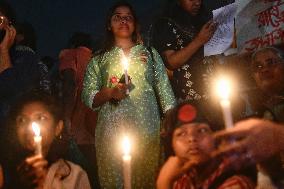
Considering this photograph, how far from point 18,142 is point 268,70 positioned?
88.8 inches

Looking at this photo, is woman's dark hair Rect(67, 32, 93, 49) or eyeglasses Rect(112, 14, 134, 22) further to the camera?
woman's dark hair Rect(67, 32, 93, 49)

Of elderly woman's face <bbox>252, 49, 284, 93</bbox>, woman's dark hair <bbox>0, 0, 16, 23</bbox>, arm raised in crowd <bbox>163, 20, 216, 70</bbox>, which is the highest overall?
woman's dark hair <bbox>0, 0, 16, 23</bbox>

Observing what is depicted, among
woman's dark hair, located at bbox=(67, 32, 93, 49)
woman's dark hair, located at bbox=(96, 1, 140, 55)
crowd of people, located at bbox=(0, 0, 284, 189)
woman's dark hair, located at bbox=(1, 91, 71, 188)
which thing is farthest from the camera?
woman's dark hair, located at bbox=(67, 32, 93, 49)

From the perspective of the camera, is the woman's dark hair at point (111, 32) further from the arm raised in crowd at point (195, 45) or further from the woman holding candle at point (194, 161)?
the woman holding candle at point (194, 161)

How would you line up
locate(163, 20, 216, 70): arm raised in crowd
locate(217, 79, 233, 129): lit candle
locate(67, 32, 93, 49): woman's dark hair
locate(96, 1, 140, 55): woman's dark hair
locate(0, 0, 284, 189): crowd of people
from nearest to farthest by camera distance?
1. locate(217, 79, 233, 129): lit candle
2. locate(0, 0, 284, 189): crowd of people
3. locate(163, 20, 216, 70): arm raised in crowd
4. locate(96, 1, 140, 55): woman's dark hair
5. locate(67, 32, 93, 49): woman's dark hair

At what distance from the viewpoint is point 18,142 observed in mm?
4109

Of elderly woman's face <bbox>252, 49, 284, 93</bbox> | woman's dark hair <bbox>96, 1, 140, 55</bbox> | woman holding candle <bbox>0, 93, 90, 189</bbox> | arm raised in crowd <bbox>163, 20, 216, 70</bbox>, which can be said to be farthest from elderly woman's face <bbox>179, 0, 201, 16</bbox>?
woman holding candle <bbox>0, 93, 90, 189</bbox>

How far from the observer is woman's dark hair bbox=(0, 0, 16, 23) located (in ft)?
14.7

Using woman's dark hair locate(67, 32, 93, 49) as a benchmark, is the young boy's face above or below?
below

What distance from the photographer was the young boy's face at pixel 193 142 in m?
3.65

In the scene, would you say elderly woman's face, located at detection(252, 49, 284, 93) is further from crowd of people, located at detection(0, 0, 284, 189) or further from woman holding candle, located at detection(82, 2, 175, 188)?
woman holding candle, located at detection(82, 2, 175, 188)

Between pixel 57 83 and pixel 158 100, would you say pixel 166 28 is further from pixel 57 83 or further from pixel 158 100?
pixel 57 83

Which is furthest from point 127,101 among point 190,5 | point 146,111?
point 190,5

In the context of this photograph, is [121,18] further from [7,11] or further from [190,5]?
[7,11]
